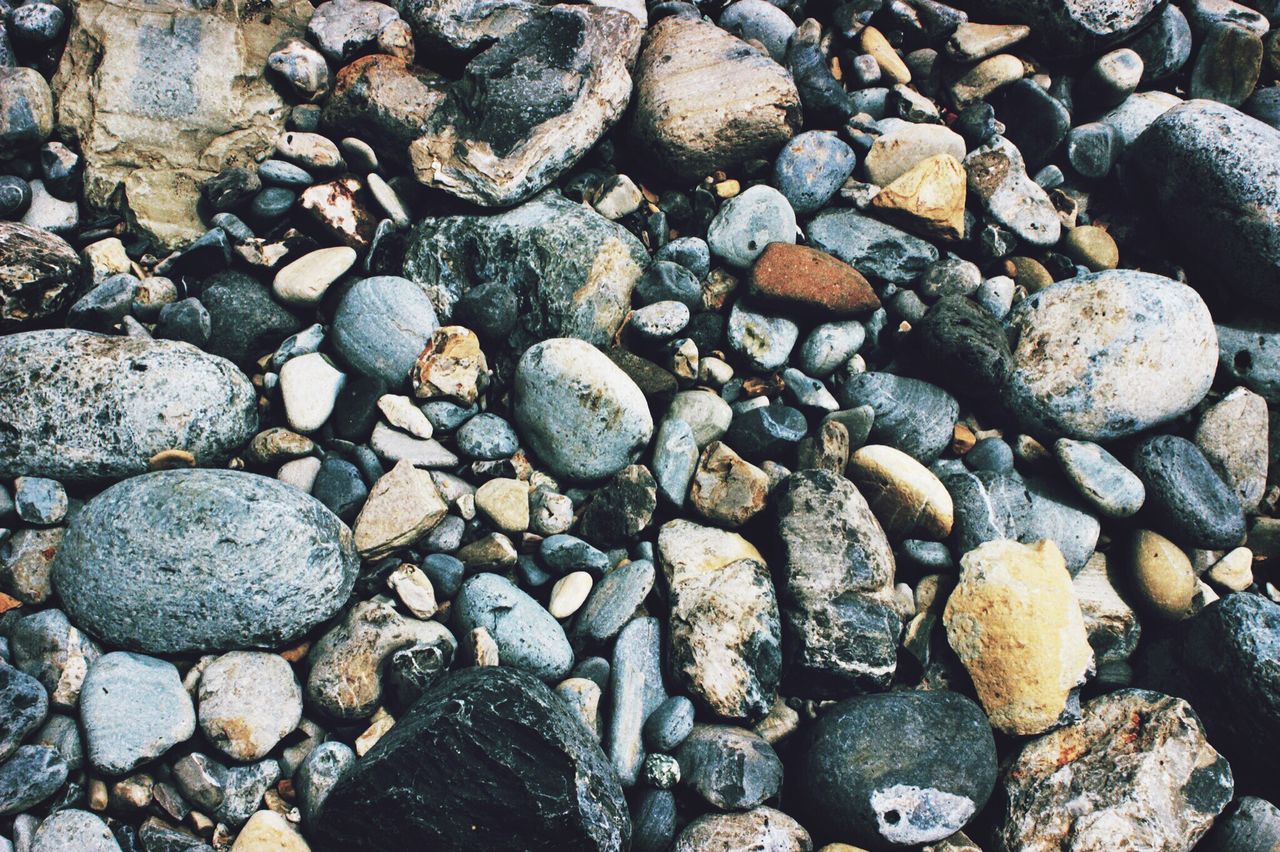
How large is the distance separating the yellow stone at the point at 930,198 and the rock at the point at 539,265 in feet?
4.56

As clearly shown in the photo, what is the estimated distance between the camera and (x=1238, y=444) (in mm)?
Answer: 4070

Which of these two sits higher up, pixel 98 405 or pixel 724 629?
pixel 98 405

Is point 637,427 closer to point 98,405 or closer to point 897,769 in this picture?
point 897,769

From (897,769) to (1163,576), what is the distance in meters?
1.67

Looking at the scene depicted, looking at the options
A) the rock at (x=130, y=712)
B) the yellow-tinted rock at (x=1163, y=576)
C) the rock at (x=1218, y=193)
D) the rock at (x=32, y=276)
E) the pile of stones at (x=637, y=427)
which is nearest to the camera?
the rock at (x=130, y=712)

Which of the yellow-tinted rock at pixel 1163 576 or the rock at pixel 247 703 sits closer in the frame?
the rock at pixel 247 703

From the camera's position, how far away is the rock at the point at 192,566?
3.14m

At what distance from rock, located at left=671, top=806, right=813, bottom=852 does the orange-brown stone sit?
7.51 ft

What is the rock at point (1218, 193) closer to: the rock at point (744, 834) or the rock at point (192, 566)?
the rock at point (744, 834)

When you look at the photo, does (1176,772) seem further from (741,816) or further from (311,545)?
(311,545)

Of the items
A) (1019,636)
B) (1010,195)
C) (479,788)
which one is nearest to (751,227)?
(1010,195)

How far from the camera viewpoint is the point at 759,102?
14.3 ft

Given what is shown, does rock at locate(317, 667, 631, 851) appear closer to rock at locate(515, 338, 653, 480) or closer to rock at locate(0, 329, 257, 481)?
rock at locate(515, 338, 653, 480)

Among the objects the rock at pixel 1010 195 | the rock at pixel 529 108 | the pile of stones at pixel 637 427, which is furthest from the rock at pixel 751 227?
the rock at pixel 1010 195
